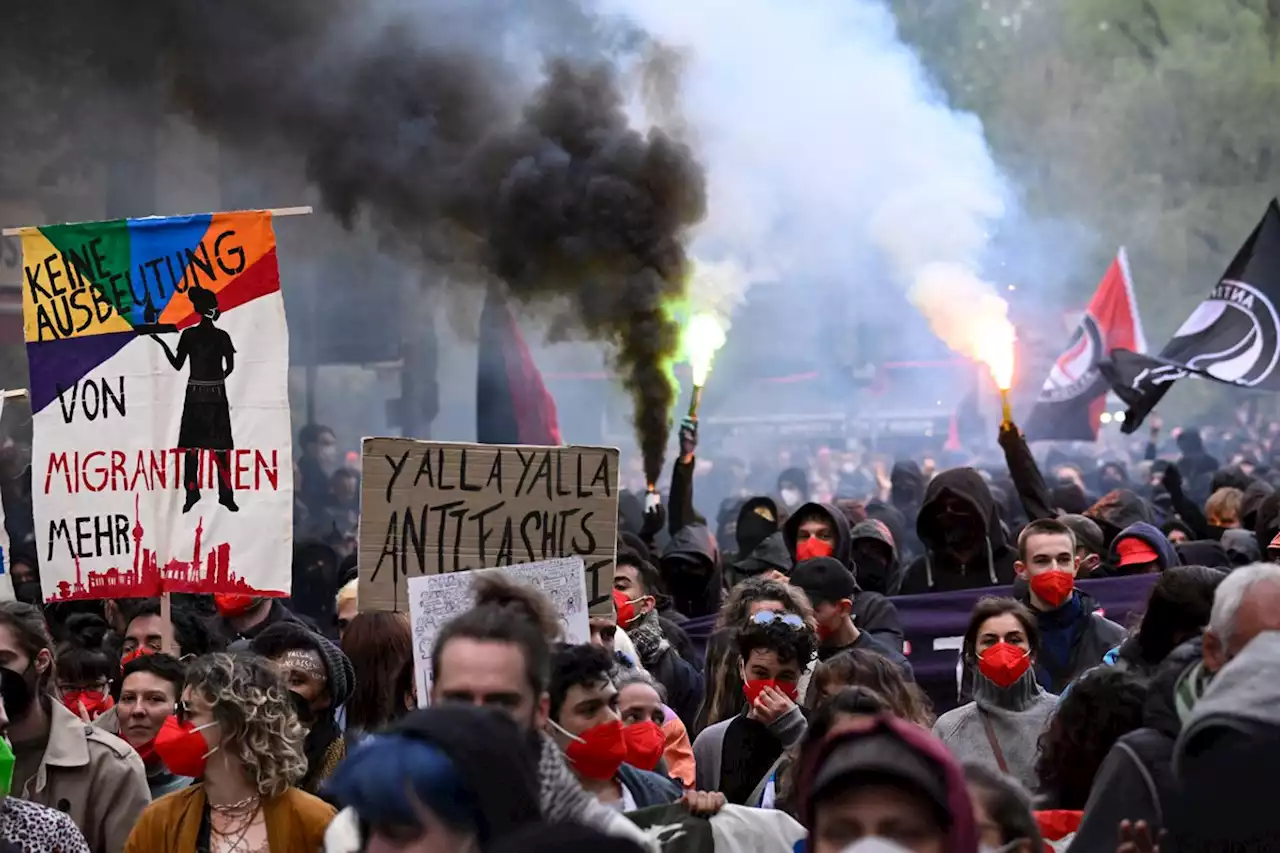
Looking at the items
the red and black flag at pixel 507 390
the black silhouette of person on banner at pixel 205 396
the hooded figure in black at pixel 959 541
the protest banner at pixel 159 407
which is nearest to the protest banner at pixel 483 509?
the protest banner at pixel 159 407

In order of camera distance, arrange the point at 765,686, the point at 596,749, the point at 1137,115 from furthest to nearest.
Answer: the point at 1137,115, the point at 765,686, the point at 596,749

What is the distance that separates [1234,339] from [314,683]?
953 centimetres

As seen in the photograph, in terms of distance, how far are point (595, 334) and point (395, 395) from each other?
21.5 feet

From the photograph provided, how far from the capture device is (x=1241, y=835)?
2.43 metres

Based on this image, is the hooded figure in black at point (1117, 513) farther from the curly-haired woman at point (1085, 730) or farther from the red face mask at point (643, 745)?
the curly-haired woman at point (1085, 730)

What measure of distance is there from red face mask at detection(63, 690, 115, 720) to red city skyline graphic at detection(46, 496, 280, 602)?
34cm

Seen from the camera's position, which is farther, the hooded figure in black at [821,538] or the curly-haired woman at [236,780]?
the hooded figure in black at [821,538]

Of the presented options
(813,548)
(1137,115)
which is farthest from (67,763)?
(1137,115)

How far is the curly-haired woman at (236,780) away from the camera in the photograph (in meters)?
4.07

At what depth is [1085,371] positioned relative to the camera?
57.9ft

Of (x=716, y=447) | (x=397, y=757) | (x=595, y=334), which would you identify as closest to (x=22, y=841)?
(x=397, y=757)

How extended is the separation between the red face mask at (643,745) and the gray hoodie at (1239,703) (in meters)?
2.10

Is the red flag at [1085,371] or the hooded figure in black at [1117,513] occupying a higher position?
the red flag at [1085,371]

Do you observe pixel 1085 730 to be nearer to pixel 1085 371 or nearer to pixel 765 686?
pixel 765 686
